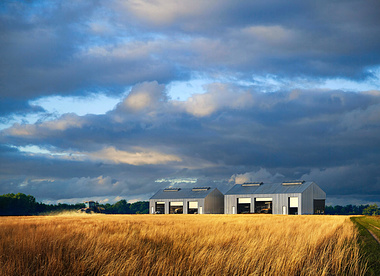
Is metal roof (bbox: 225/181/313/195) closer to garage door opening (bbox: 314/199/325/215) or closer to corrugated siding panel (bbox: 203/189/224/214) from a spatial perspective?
garage door opening (bbox: 314/199/325/215)

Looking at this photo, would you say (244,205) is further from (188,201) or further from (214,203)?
(188,201)

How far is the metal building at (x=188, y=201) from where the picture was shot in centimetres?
9225

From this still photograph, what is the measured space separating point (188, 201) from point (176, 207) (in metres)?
4.73

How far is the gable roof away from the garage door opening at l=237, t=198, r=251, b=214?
8445mm

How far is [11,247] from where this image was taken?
12.8 m

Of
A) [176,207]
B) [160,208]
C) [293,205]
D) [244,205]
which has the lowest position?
[160,208]

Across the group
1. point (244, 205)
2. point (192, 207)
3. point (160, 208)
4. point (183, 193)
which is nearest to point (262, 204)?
point (244, 205)

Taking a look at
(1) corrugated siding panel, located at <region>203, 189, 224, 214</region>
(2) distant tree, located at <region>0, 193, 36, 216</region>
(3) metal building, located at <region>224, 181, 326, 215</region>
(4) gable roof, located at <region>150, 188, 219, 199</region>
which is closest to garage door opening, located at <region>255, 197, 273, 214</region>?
(3) metal building, located at <region>224, 181, 326, 215</region>

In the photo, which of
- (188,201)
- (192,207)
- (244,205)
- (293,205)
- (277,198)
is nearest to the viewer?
(293,205)

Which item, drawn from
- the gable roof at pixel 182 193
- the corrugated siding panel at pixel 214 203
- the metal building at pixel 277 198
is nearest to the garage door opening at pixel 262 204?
the metal building at pixel 277 198

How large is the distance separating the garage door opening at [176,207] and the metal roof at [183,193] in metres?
1.45

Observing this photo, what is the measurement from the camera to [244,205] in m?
87.5

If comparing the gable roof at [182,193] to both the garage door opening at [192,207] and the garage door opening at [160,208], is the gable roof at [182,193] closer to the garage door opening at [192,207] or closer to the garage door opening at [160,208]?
the garage door opening at [192,207]

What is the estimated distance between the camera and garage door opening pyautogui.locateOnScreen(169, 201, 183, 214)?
95.9m
